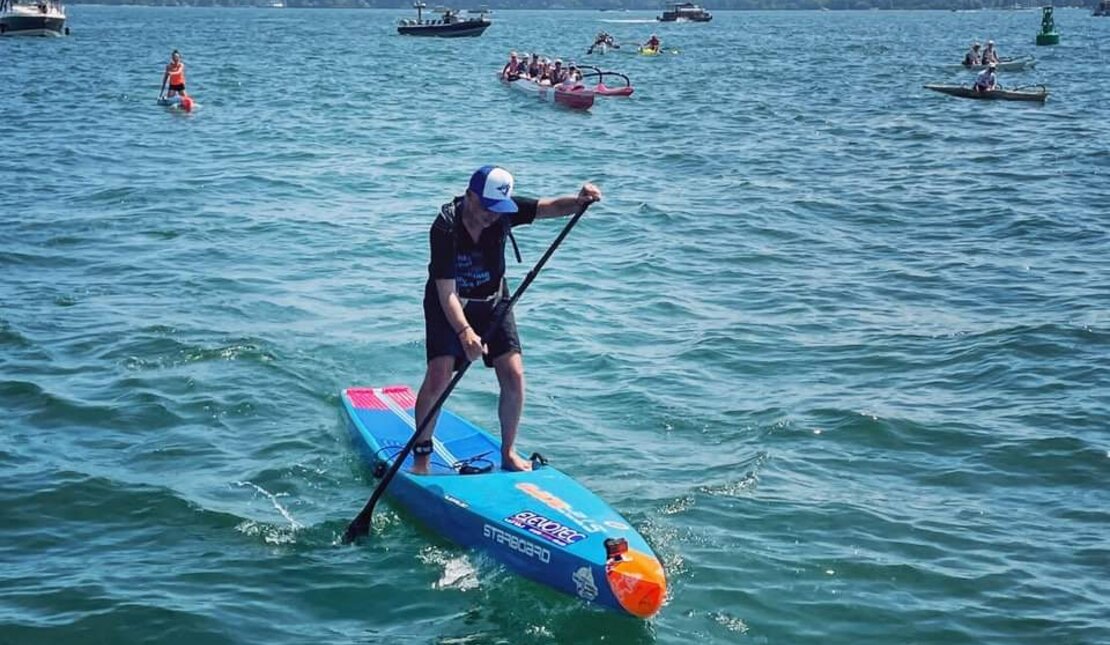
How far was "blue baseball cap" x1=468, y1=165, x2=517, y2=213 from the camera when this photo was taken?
332 inches

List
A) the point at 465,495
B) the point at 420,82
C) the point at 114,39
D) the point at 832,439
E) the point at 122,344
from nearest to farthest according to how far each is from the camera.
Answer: the point at 465,495 < the point at 832,439 < the point at 122,344 < the point at 420,82 < the point at 114,39

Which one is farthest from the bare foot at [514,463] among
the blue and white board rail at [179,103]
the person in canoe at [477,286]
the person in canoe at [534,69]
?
the person in canoe at [534,69]

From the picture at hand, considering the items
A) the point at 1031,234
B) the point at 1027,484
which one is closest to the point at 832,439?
the point at 1027,484

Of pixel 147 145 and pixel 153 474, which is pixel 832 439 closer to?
pixel 153 474

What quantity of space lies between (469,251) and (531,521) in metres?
1.98

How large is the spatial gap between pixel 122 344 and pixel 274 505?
453 centimetres

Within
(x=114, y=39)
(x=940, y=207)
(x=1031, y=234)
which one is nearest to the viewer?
(x=1031, y=234)

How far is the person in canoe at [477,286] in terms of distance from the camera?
8.53 m

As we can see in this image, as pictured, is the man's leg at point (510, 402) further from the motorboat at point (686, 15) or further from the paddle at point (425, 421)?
the motorboat at point (686, 15)

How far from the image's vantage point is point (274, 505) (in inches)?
376

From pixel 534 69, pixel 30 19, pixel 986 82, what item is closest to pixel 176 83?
pixel 534 69

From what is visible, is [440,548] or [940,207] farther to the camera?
[940,207]

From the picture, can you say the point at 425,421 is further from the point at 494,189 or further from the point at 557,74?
the point at 557,74

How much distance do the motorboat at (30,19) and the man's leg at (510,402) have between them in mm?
69086
